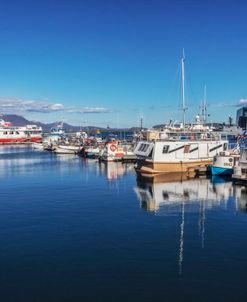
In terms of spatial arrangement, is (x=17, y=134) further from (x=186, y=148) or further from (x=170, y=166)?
(x=170, y=166)

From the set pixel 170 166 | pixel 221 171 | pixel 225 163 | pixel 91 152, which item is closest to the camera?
pixel 225 163

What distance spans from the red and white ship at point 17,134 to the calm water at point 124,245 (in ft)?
494

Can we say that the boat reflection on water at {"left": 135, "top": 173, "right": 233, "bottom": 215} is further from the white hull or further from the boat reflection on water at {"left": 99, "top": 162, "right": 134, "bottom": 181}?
the boat reflection on water at {"left": 99, "top": 162, "right": 134, "bottom": 181}

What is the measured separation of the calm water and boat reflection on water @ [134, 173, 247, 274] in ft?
0.33

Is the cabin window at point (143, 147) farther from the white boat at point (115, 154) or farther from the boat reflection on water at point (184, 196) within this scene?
the white boat at point (115, 154)

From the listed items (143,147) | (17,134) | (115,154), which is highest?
(17,134)

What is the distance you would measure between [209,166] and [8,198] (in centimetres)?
2945

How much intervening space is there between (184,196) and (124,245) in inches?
678

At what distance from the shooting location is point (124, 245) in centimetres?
2231

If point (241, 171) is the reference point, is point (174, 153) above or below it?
above

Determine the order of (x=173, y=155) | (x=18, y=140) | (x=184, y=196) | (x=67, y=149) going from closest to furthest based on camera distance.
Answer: (x=184, y=196) → (x=173, y=155) → (x=67, y=149) → (x=18, y=140)

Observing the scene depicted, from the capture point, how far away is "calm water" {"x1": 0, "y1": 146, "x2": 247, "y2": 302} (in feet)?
54.3

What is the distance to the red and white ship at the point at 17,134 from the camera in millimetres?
186375

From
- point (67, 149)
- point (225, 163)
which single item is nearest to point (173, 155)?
point (225, 163)
